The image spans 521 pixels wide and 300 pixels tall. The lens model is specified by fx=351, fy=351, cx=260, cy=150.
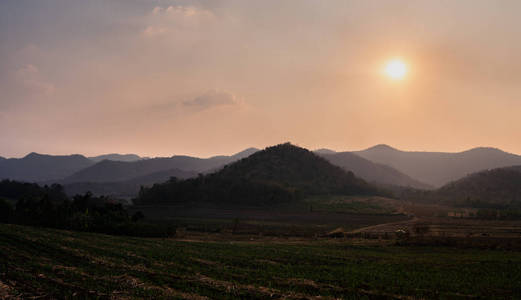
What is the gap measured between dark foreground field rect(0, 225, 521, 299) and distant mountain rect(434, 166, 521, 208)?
110588 millimetres

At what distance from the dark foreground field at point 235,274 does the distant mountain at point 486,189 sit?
111 meters

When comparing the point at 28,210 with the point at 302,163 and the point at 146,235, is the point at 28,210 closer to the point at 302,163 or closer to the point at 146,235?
the point at 146,235

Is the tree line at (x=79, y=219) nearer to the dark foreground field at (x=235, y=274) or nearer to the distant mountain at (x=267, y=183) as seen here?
the dark foreground field at (x=235, y=274)

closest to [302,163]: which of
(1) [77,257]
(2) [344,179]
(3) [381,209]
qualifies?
(2) [344,179]

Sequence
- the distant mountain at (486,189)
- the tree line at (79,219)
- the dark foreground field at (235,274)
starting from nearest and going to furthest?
the dark foreground field at (235,274)
the tree line at (79,219)
the distant mountain at (486,189)

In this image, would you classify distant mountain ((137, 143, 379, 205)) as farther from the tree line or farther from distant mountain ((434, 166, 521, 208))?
the tree line

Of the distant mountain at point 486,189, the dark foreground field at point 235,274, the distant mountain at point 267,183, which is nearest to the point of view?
the dark foreground field at point 235,274

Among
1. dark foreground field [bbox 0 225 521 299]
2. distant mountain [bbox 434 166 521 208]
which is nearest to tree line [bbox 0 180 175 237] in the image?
dark foreground field [bbox 0 225 521 299]

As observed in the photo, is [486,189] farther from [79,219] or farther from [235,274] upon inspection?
[235,274]

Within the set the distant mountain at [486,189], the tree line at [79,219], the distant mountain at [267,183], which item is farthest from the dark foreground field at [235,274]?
the distant mountain at [486,189]

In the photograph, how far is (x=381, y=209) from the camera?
113875 mm

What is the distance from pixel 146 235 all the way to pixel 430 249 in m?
44.1

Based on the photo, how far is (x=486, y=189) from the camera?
14825 centimetres

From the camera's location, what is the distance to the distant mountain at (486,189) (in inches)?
5295
